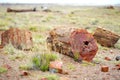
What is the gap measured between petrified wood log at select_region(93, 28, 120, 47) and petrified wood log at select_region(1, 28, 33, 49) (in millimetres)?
4264

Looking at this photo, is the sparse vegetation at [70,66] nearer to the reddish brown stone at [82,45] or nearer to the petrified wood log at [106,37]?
the reddish brown stone at [82,45]

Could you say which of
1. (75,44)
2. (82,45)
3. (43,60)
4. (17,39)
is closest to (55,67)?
(43,60)

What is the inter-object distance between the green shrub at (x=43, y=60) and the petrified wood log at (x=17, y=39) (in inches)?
111

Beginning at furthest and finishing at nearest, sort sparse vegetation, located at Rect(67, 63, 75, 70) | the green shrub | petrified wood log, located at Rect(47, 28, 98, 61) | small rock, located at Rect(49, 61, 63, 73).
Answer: petrified wood log, located at Rect(47, 28, 98, 61)
sparse vegetation, located at Rect(67, 63, 75, 70)
the green shrub
small rock, located at Rect(49, 61, 63, 73)

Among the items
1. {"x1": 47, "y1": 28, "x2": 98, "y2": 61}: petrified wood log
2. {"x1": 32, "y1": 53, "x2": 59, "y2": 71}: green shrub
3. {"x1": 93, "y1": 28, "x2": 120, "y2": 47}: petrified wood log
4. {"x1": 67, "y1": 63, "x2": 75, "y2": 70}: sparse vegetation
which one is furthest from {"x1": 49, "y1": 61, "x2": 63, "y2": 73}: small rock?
{"x1": 93, "y1": 28, "x2": 120, "y2": 47}: petrified wood log

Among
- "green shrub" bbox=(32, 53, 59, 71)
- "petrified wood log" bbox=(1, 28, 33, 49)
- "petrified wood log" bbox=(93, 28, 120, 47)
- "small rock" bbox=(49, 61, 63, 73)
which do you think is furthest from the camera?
"petrified wood log" bbox=(93, 28, 120, 47)

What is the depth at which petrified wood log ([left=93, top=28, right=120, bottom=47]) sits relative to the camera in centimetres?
1744

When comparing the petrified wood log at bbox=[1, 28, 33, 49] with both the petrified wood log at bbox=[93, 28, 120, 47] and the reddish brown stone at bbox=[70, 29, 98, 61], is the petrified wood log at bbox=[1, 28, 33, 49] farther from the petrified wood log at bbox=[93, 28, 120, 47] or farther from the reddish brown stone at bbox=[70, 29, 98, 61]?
the petrified wood log at bbox=[93, 28, 120, 47]

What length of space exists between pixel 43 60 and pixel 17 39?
3428mm

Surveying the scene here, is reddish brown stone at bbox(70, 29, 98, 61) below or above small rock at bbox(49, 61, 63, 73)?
above

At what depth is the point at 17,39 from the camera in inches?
572

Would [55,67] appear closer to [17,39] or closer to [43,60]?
[43,60]

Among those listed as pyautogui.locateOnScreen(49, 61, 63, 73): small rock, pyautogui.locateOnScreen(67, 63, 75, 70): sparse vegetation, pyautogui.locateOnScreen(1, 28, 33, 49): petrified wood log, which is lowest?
pyautogui.locateOnScreen(67, 63, 75, 70): sparse vegetation

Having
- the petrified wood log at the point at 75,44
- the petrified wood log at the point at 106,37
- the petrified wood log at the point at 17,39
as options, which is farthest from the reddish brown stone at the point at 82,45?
the petrified wood log at the point at 106,37
